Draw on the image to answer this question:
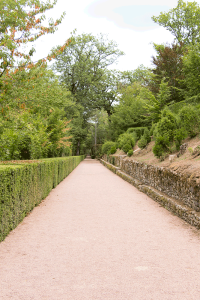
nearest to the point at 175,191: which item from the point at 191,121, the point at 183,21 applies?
the point at 191,121

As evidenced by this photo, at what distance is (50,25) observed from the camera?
9.16 metres

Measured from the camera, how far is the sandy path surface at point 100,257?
272 cm

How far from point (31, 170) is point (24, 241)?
88.6 inches

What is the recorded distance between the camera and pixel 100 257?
3.62 m

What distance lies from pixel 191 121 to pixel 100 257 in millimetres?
9518

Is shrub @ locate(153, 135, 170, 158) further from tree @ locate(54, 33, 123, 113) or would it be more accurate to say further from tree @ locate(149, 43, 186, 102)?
tree @ locate(54, 33, 123, 113)

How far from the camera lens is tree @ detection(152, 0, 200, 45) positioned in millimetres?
31141

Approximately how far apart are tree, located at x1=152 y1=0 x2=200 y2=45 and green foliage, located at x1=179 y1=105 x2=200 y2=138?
906 inches

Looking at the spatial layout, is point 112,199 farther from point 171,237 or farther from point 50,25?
point 50,25

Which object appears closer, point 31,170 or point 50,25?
point 31,170

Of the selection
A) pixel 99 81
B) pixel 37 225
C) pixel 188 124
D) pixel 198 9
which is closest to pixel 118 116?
pixel 99 81

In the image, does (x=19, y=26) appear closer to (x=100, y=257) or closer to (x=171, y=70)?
(x=100, y=257)

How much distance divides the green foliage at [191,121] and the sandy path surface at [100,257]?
20.6 feet

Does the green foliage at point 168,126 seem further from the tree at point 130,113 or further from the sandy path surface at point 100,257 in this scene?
the tree at point 130,113
